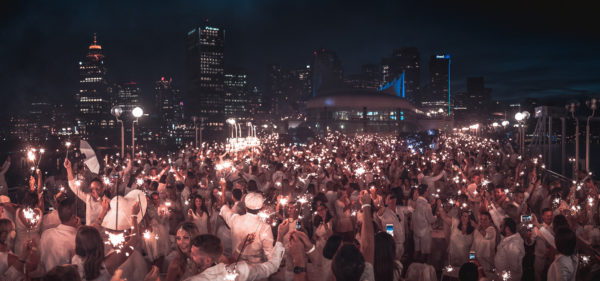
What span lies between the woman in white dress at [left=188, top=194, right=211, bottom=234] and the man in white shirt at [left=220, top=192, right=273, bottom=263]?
1.59 m

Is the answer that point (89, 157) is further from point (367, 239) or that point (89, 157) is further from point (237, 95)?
point (237, 95)

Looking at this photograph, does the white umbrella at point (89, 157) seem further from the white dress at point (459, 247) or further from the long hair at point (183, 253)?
the white dress at point (459, 247)

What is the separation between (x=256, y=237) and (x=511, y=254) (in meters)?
3.08

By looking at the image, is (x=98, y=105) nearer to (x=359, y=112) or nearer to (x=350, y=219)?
(x=359, y=112)

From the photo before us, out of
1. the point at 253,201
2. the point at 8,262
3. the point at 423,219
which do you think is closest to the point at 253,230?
the point at 253,201

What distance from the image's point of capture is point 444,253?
770 centimetres

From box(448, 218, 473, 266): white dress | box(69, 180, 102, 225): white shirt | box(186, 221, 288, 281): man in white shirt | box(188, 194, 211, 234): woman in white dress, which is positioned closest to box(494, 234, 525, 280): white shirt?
box(448, 218, 473, 266): white dress

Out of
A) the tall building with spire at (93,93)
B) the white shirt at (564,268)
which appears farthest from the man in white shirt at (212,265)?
the tall building with spire at (93,93)

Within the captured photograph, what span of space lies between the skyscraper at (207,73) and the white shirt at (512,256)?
169202 millimetres

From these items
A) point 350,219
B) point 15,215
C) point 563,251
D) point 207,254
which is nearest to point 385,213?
point 350,219

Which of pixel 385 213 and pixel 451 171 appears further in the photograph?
pixel 451 171

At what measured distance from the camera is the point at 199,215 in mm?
6312

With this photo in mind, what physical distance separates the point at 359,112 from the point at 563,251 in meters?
92.9

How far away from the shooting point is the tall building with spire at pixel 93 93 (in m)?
A: 125
